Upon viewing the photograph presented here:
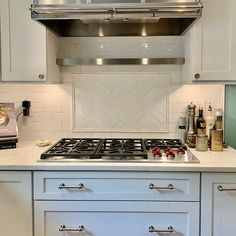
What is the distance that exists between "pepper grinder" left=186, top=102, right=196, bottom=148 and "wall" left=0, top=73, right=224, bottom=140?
101mm

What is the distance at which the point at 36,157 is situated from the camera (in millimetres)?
2109

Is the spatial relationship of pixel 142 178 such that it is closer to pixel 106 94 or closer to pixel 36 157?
pixel 36 157

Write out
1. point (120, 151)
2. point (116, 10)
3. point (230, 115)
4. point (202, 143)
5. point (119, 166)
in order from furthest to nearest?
point (230, 115) → point (202, 143) → point (120, 151) → point (116, 10) → point (119, 166)

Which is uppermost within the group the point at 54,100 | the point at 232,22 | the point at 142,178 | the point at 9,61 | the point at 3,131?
the point at 232,22

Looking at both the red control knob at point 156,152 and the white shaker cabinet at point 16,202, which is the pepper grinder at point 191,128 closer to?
the red control knob at point 156,152

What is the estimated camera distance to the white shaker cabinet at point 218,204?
191 cm

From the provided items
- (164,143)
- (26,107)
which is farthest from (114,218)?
(26,107)

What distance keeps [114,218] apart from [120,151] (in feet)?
1.41

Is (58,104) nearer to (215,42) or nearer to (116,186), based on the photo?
(116,186)

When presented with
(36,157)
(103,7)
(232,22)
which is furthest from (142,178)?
(232,22)

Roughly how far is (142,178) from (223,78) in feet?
2.96

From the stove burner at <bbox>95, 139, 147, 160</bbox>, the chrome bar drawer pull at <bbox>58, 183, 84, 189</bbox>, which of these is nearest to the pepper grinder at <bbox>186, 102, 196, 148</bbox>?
the stove burner at <bbox>95, 139, 147, 160</bbox>

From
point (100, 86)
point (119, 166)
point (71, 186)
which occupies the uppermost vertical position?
point (100, 86)

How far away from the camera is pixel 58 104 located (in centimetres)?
269
